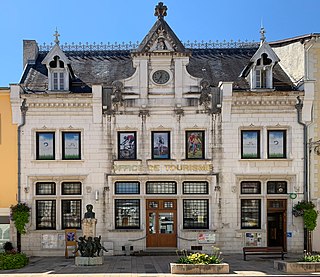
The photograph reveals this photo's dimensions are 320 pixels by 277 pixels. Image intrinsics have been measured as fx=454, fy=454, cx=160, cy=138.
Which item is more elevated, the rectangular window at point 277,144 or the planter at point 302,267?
the rectangular window at point 277,144

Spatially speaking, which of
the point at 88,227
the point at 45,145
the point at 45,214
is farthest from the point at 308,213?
the point at 45,145

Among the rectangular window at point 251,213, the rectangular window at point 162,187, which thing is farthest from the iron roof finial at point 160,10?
the rectangular window at point 251,213

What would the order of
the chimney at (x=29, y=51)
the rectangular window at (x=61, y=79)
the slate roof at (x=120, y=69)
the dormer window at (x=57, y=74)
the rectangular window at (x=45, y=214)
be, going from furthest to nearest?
the chimney at (x=29, y=51), the slate roof at (x=120, y=69), the rectangular window at (x=61, y=79), the dormer window at (x=57, y=74), the rectangular window at (x=45, y=214)

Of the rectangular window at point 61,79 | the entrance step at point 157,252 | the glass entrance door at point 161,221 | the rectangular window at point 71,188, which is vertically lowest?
the entrance step at point 157,252

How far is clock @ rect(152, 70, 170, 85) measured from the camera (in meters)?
26.3

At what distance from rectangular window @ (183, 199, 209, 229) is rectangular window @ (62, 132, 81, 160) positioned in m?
6.84

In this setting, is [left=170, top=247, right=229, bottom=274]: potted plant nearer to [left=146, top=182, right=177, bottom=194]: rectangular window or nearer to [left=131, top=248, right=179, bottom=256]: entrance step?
[left=131, top=248, right=179, bottom=256]: entrance step

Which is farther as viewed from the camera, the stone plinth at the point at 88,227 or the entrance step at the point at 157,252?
the entrance step at the point at 157,252

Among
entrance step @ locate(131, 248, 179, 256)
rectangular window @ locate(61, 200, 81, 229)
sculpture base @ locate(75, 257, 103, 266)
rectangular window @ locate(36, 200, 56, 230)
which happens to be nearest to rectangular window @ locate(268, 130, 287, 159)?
entrance step @ locate(131, 248, 179, 256)

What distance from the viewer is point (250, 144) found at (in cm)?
2617

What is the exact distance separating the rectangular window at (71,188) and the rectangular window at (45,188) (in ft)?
2.06

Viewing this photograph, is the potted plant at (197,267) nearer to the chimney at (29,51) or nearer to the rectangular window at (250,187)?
the rectangular window at (250,187)

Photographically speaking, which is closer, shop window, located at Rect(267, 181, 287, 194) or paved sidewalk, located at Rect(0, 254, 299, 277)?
paved sidewalk, located at Rect(0, 254, 299, 277)

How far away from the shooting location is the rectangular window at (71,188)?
2617cm
